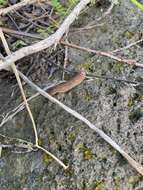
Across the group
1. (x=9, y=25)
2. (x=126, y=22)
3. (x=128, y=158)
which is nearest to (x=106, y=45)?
(x=126, y=22)

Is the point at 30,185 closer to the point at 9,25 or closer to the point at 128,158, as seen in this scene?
the point at 128,158

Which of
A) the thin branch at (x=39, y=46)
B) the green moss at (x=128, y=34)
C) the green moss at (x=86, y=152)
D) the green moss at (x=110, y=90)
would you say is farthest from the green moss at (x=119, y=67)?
the green moss at (x=86, y=152)

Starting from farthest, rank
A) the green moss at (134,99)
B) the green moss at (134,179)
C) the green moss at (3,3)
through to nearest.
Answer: the green moss at (3,3) < the green moss at (134,99) < the green moss at (134,179)

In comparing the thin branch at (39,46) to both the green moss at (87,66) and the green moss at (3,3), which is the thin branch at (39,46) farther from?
the green moss at (3,3)

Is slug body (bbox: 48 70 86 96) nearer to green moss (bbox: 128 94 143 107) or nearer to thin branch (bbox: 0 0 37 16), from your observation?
green moss (bbox: 128 94 143 107)

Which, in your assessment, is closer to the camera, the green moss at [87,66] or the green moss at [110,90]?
the green moss at [110,90]

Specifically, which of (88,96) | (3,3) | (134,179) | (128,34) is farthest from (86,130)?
(3,3)
